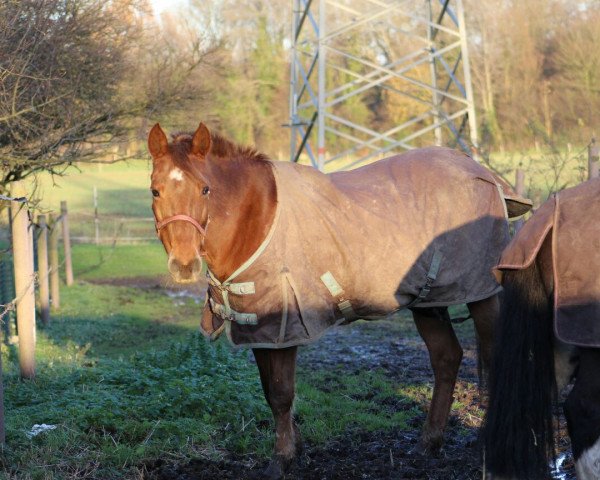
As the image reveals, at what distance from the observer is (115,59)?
9383 mm

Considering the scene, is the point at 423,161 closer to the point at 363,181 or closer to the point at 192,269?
the point at 363,181

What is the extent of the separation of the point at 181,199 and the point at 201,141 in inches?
14.9

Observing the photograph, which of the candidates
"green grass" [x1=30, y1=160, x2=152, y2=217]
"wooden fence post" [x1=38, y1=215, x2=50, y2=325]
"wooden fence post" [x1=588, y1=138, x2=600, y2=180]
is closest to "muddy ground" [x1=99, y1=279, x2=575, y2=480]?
"wooden fence post" [x1=588, y1=138, x2=600, y2=180]

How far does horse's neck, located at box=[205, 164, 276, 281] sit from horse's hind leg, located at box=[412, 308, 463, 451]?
1.38m

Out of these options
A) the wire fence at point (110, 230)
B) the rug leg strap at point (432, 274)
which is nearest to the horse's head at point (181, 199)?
the rug leg strap at point (432, 274)

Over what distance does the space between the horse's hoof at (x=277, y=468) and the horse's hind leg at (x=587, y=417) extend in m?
1.92

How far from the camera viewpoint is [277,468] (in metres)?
4.54

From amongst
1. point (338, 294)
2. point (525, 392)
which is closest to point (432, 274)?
point (338, 294)

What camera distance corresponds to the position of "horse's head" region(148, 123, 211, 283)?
13.4 feet

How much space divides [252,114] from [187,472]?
36.6 m

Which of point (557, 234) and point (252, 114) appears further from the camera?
point (252, 114)

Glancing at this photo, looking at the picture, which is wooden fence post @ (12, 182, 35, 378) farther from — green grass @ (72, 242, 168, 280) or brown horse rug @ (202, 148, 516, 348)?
green grass @ (72, 242, 168, 280)

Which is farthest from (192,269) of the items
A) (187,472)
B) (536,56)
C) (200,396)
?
(536,56)

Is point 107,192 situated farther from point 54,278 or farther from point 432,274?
point 432,274
